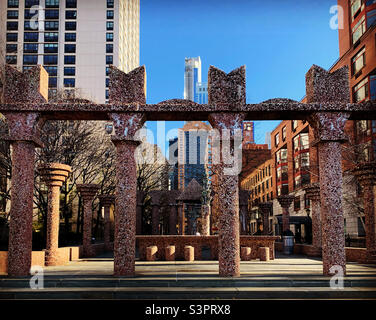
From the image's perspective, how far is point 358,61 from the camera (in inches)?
1323

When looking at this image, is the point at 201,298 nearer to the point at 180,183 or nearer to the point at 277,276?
the point at 277,276

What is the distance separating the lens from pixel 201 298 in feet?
29.6

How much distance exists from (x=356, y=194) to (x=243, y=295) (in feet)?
87.3

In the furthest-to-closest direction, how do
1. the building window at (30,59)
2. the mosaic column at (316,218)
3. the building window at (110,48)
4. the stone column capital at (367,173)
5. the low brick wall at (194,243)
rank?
the building window at (30,59) < the building window at (110,48) < the mosaic column at (316,218) < the low brick wall at (194,243) < the stone column capital at (367,173)

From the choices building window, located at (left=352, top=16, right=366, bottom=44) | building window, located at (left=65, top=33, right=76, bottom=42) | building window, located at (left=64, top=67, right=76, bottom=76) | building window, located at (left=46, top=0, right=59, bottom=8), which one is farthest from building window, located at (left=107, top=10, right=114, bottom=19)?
building window, located at (left=352, top=16, right=366, bottom=44)

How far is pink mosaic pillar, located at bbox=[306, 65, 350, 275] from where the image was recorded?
11.2 meters

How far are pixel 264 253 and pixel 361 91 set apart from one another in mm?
22499

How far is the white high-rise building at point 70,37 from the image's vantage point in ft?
230

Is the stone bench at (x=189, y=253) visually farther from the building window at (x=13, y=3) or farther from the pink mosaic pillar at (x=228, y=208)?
the building window at (x=13, y=3)

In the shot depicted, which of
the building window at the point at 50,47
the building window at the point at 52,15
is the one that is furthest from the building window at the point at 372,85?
the building window at the point at 52,15

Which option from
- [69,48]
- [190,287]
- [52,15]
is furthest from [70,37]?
[190,287]

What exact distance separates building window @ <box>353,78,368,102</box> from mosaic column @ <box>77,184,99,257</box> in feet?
81.2
